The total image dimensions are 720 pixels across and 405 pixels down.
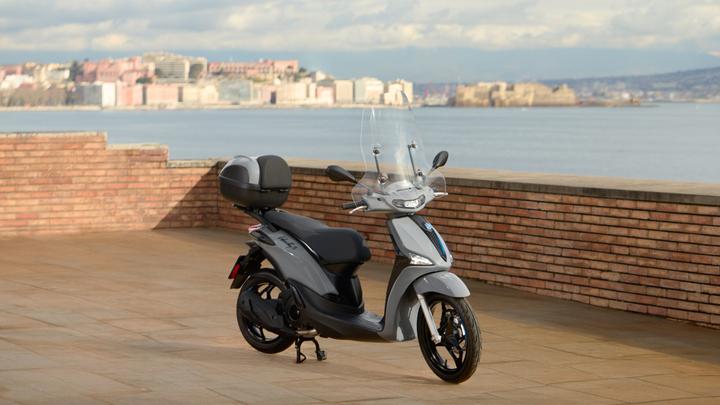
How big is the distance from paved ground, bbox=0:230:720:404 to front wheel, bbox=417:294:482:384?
104 mm

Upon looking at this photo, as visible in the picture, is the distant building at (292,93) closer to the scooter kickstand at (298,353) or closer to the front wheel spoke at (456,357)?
the scooter kickstand at (298,353)

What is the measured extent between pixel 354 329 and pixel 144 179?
912 centimetres

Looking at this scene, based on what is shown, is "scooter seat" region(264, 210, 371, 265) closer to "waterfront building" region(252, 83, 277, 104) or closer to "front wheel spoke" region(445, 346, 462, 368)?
"front wheel spoke" region(445, 346, 462, 368)

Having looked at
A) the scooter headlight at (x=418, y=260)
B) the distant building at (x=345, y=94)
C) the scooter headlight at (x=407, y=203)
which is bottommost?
the distant building at (x=345, y=94)

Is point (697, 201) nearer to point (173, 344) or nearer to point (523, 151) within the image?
point (173, 344)

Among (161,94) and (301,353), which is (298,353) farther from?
(161,94)

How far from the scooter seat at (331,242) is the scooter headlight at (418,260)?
59cm

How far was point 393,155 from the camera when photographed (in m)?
8.12

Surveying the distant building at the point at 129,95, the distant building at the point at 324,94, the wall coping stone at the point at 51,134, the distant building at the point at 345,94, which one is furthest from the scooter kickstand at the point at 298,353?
the distant building at the point at 129,95

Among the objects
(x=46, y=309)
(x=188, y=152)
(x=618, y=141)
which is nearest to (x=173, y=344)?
(x=46, y=309)

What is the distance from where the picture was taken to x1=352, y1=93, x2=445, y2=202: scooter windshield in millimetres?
8023

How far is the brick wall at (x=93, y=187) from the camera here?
634 inches

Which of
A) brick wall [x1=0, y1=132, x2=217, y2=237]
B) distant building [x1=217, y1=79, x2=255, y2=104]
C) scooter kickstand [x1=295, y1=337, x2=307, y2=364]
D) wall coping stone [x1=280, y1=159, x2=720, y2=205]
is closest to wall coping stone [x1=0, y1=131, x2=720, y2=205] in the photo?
wall coping stone [x1=280, y1=159, x2=720, y2=205]

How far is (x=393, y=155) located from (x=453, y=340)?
1140 millimetres
